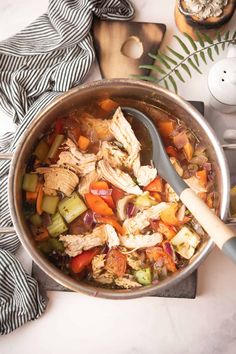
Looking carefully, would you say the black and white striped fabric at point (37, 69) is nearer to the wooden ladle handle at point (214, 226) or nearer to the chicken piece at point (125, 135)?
the chicken piece at point (125, 135)

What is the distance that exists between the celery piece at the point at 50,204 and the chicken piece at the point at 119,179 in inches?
4.8

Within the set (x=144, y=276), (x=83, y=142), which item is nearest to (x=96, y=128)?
(x=83, y=142)

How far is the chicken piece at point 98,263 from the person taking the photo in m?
1.26

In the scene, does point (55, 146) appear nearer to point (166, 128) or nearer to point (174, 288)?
point (166, 128)

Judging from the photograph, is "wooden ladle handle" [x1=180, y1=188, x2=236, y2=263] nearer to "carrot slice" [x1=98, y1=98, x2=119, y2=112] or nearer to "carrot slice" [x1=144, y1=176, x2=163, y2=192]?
"carrot slice" [x1=144, y1=176, x2=163, y2=192]

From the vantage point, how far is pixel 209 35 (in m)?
1.40

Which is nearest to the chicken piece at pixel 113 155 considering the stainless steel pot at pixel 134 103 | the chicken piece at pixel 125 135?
the chicken piece at pixel 125 135

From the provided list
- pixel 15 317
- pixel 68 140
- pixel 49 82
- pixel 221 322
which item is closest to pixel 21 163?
pixel 68 140

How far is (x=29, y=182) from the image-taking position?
4.14 ft

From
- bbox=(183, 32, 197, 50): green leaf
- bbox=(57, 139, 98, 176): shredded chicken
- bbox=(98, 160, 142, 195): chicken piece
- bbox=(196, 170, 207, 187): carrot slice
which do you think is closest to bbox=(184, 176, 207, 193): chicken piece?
bbox=(196, 170, 207, 187): carrot slice

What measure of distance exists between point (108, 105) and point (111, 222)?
0.88ft

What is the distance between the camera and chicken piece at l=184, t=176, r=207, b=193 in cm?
127

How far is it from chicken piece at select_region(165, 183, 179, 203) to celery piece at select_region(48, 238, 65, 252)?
0.26 meters

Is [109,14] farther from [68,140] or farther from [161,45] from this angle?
[68,140]
